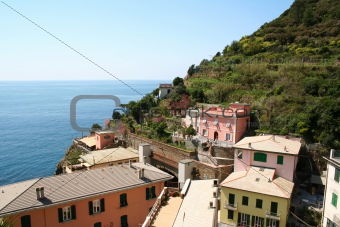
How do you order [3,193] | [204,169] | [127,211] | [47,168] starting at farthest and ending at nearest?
[47,168]
[204,169]
[127,211]
[3,193]

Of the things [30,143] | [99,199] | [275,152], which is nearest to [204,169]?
[275,152]

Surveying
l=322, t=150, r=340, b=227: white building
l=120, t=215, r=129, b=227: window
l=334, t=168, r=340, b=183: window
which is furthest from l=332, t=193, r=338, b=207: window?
l=120, t=215, r=129, b=227: window

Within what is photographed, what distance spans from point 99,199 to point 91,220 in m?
1.35

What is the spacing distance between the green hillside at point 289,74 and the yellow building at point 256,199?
21.7ft

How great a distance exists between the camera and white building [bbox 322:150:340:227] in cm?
1555

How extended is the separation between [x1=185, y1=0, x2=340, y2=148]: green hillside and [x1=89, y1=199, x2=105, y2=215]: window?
16681mm

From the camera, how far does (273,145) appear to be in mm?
20188

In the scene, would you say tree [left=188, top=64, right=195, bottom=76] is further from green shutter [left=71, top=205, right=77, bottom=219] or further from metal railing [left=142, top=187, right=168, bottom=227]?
green shutter [left=71, top=205, right=77, bottom=219]

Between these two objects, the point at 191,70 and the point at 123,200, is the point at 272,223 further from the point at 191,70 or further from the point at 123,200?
the point at 191,70

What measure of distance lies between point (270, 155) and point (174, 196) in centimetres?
806

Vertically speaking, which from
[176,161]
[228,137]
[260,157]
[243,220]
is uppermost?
[228,137]

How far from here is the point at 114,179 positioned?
18.0 metres

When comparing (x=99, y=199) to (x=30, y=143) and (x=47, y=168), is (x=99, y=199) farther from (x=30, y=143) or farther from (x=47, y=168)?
(x=30, y=143)

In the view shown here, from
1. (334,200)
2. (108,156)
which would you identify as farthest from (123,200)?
(334,200)
